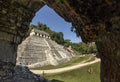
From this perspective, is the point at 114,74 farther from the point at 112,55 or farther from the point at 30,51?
the point at 30,51

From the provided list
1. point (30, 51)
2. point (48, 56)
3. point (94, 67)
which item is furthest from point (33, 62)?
point (94, 67)

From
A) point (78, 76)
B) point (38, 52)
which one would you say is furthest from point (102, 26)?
point (38, 52)

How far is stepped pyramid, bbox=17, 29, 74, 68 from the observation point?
141ft

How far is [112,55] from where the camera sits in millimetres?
4988

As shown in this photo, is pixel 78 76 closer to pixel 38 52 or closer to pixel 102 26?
pixel 38 52

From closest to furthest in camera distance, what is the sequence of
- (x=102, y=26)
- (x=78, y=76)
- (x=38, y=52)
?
1. (x=102, y=26)
2. (x=78, y=76)
3. (x=38, y=52)

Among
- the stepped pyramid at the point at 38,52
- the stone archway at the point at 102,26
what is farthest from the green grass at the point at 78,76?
the stone archway at the point at 102,26

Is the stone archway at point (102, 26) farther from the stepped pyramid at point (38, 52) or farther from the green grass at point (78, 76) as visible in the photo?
the stepped pyramid at point (38, 52)

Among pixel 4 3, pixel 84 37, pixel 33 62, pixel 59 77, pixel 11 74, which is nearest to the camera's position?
pixel 84 37

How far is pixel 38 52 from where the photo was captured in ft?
161

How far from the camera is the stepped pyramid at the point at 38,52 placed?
141 ft

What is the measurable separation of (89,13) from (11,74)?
34.1 feet

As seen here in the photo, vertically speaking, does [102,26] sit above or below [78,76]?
above

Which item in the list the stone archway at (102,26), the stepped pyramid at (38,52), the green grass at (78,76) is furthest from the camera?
the stepped pyramid at (38,52)
